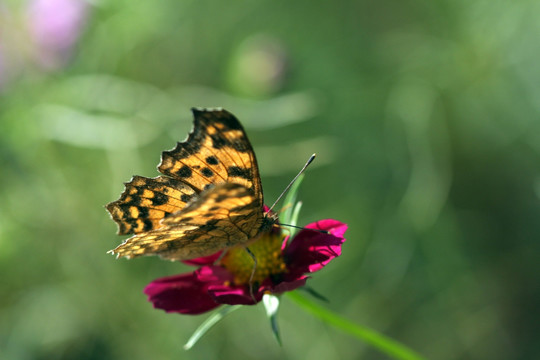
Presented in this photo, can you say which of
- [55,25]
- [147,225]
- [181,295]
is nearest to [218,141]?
[147,225]

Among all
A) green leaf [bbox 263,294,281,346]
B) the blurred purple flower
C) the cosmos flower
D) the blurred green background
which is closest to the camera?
green leaf [bbox 263,294,281,346]

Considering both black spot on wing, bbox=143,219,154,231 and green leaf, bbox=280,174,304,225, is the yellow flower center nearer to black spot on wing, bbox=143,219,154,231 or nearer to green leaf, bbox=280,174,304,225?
green leaf, bbox=280,174,304,225

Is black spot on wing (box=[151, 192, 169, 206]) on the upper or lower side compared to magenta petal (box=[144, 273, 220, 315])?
upper

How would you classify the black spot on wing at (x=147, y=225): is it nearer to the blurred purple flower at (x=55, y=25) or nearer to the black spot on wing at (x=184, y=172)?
the black spot on wing at (x=184, y=172)

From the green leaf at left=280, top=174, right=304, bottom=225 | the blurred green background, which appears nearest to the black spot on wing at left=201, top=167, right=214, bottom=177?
the green leaf at left=280, top=174, right=304, bottom=225

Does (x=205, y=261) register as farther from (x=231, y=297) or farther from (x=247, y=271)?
(x=231, y=297)

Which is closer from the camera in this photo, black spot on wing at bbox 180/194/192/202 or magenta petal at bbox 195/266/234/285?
black spot on wing at bbox 180/194/192/202
